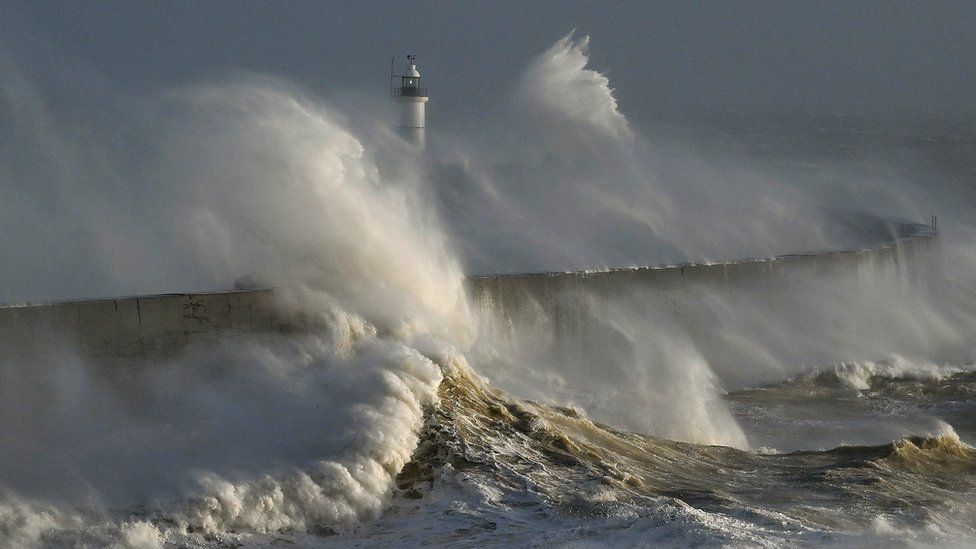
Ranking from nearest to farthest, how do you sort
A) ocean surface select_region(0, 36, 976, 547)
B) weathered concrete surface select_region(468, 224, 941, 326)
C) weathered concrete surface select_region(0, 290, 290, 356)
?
ocean surface select_region(0, 36, 976, 547)
weathered concrete surface select_region(0, 290, 290, 356)
weathered concrete surface select_region(468, 224, 941, 326)

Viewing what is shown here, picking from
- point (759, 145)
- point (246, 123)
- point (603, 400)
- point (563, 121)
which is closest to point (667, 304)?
point (603, 400)

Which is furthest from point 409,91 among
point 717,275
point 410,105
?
point 717,275

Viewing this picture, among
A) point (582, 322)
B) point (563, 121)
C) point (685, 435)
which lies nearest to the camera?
point (685, 435)

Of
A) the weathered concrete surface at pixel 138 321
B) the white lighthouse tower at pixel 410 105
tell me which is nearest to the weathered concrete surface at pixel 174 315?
the weathered concrete surface at pixel 138 321

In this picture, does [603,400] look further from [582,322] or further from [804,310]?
[804,310]

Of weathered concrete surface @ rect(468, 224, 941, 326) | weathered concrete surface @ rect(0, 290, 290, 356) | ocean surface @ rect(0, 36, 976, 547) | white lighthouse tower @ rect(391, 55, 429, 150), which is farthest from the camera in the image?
white lighthouse tower @ rect(391, 55, 429, 150)

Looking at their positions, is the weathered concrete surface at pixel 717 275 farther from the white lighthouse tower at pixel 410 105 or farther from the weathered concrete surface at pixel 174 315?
the white lighthouse tower at pixel 410 105

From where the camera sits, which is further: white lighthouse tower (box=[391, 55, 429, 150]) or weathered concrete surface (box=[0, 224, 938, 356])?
white lighthouse tower (box=[391, 55, 429, 150])

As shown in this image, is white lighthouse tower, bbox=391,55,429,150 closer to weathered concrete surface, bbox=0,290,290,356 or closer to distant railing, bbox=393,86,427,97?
distant railing, bbox=393,86,427,97

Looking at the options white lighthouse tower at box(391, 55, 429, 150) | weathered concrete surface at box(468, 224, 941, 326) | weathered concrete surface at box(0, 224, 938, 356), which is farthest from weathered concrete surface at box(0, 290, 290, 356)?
white lighthouse tower at box(391, 55, 429, 150)

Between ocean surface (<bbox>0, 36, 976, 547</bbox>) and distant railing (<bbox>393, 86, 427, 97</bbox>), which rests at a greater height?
distant railing (<bbox>393, 86, 427, 97</bbox>)

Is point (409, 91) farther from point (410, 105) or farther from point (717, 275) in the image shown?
point (717, 275)
